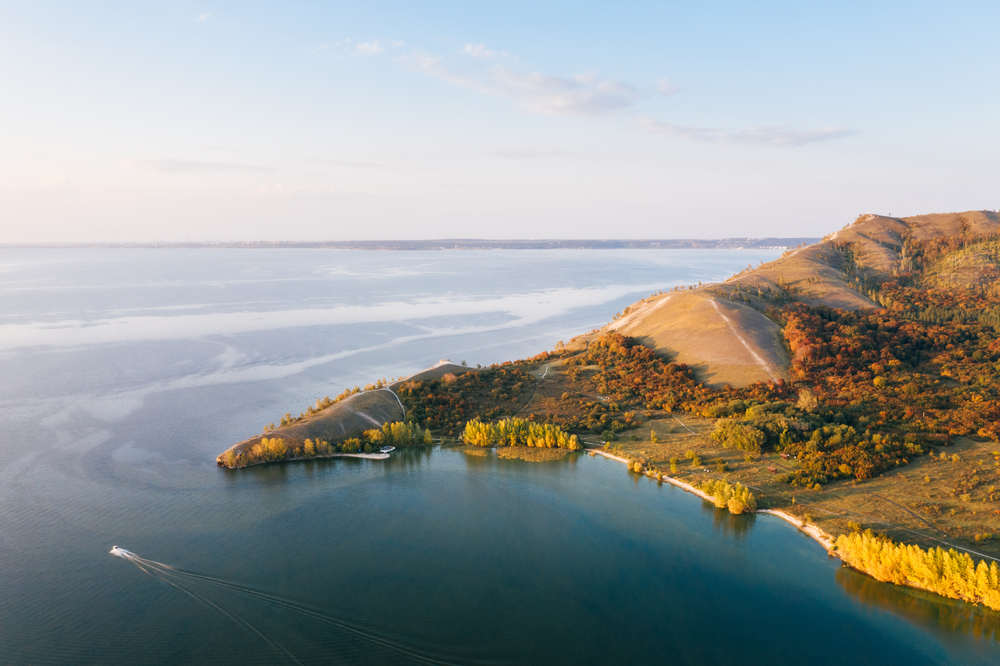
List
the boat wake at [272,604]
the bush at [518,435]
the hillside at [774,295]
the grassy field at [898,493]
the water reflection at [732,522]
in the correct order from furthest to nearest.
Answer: the hillside at [774,295]
the bush at [518,435]
the water reflection at [732,522]
the grassy field at [898,493]
the boat wake at [272,604]

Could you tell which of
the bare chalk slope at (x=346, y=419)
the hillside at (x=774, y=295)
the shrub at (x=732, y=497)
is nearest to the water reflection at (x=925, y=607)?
the shrub at (x=732, y=497)

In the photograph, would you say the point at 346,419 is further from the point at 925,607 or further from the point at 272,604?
the point at 925,607

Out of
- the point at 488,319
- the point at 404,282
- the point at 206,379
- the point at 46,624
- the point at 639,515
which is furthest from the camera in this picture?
the point at 404,282

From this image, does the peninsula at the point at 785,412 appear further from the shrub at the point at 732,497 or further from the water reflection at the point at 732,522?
the water reflection at the point at 732,522

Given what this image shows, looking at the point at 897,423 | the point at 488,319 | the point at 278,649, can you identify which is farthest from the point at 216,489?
the point at 488,319

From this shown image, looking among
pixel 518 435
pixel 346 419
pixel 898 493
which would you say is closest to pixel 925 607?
pixel 898 493

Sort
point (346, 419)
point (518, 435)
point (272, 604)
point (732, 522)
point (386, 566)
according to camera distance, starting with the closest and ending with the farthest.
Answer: point (272, 604) < point (386, 566) < point (732, 522) < point (518, 435) < point (346, 419)

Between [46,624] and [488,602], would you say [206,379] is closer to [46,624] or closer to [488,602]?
[46,624]
